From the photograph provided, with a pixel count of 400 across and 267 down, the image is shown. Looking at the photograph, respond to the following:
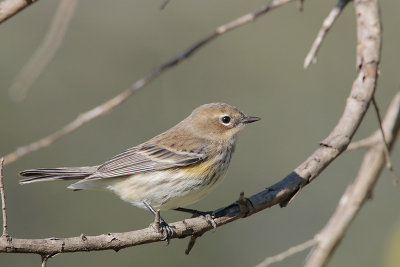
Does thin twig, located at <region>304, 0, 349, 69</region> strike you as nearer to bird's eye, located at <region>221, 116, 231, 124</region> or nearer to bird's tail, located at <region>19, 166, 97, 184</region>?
bird's eye, located at <region>221, 116, 231, 124</region>

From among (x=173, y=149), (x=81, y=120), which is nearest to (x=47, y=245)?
(x=81, y=120)

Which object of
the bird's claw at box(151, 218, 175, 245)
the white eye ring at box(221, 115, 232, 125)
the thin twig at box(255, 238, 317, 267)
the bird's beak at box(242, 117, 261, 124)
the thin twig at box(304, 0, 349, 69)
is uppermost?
the white eye ring at box(221, 115, 232, 125)

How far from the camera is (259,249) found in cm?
755

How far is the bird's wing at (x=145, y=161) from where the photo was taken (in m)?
4.64

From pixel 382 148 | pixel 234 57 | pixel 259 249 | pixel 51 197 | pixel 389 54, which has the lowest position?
pixel 382 148

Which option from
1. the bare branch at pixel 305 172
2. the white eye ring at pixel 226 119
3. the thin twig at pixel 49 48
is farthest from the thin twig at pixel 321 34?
the thin twig at pixel 49 48

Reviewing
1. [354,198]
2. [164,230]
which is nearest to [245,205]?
[164,230]

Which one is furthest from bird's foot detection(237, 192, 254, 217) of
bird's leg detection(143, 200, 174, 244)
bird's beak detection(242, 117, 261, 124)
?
bird's beak detection(242, 117, 261, 124)

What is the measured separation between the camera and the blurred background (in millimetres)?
6863

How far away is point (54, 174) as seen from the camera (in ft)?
14.4

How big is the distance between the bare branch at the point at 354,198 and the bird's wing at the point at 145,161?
123 cm

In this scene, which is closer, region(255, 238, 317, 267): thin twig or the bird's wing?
region(255, 238, 317, 267): thin twig

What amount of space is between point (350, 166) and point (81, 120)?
531cm

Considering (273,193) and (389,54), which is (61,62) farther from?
(273,193)
